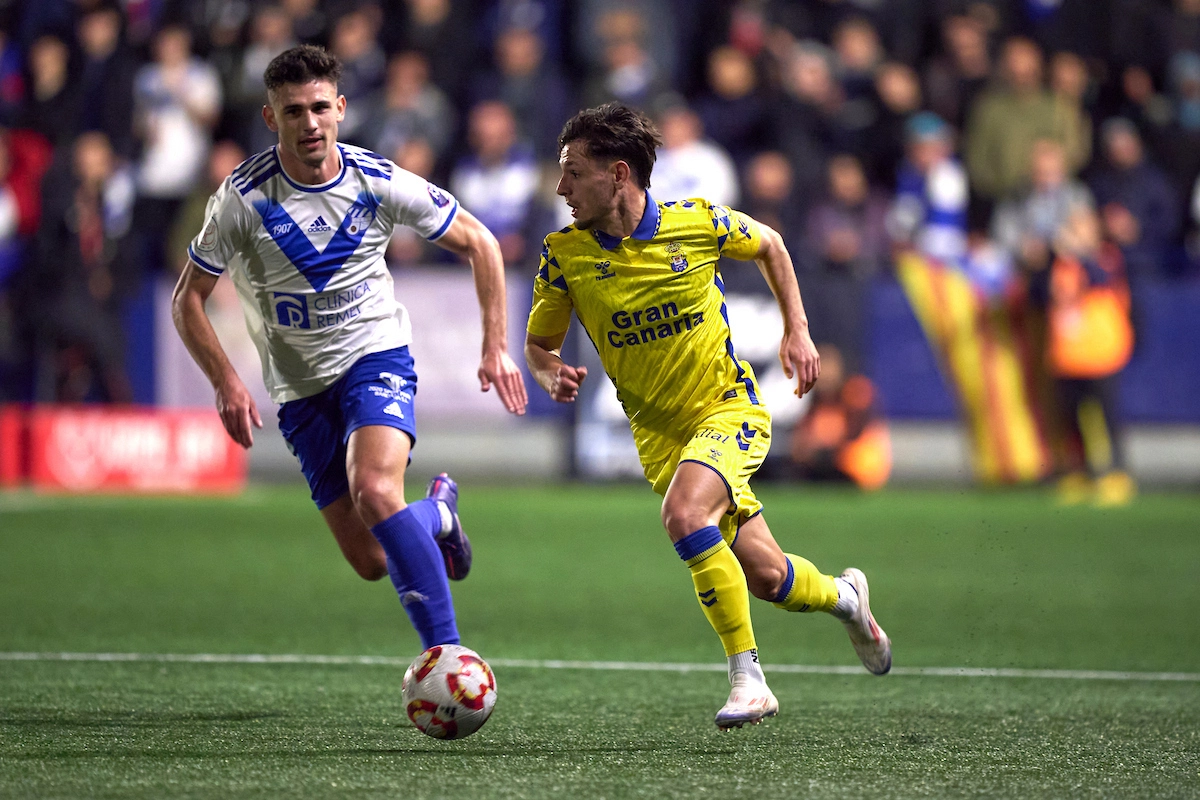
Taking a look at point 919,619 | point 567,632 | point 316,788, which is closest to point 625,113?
point 316,788

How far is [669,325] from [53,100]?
1361 centimetres

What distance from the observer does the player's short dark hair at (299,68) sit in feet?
18.3

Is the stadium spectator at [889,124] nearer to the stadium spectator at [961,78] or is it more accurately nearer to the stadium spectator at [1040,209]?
the stadium spectator at [961,78]

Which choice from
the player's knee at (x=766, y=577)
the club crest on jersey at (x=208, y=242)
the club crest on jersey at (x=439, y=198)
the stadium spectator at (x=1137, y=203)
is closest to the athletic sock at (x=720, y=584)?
the player's knee at (x=766, y=577)

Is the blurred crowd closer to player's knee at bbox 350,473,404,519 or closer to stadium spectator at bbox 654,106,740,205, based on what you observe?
stadium spectator at bbox 654,106,740,205

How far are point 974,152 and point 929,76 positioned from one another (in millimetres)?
1050

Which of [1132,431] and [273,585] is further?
[1132,431]

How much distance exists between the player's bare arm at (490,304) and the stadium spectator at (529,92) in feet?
34.3

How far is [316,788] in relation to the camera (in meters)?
4.38

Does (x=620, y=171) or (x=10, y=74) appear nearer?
(x=620, y=171)

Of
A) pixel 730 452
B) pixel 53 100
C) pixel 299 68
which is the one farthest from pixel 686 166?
pixel 730 452

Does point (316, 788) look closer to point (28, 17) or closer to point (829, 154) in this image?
point (829, 154)

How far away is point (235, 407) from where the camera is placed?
18.4ft

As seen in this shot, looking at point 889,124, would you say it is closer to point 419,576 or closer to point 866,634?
point 866,634
